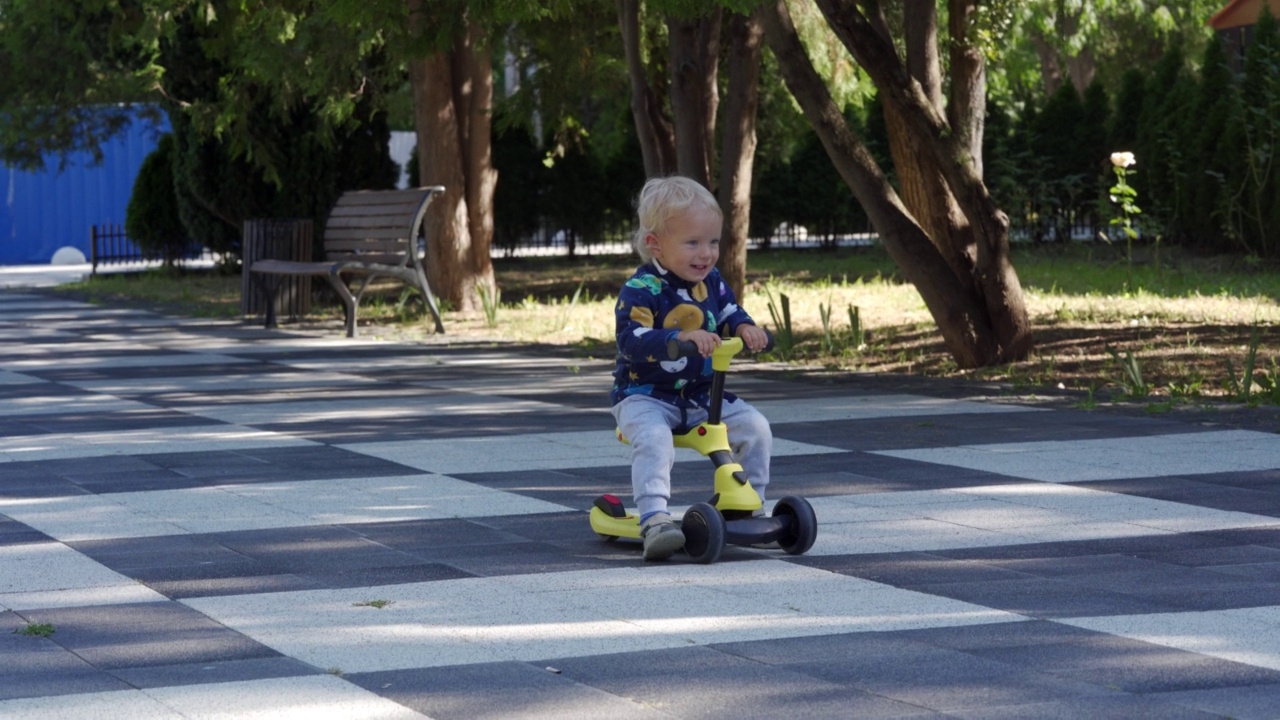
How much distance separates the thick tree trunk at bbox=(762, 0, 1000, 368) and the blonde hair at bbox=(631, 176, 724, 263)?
513cm

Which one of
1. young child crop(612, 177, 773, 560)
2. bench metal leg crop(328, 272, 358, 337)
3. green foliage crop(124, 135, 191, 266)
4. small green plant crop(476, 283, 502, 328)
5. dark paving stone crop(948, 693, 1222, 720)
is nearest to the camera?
dark paving stone crop(948, 693, 1222, 720)

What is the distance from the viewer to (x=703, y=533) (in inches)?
202

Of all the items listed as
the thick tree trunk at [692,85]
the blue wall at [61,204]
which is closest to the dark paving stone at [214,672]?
the thick tree trunk at [692,85]

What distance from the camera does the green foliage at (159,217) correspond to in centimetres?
2500

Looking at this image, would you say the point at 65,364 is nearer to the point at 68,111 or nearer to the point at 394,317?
the point at 394,317

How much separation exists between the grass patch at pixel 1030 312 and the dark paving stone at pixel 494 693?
5554 millimetres

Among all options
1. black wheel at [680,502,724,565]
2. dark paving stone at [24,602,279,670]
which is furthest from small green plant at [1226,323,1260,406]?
dark paving stone at [24,602,279,670]

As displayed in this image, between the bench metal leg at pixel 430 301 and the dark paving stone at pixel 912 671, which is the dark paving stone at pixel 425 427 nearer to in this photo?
the dark paving stone at pixel 912 671

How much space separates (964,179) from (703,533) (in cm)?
584

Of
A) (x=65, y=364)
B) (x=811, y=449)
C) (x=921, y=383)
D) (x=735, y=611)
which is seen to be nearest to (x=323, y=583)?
(x=735, y=611)

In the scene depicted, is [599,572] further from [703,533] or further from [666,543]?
[703,533]

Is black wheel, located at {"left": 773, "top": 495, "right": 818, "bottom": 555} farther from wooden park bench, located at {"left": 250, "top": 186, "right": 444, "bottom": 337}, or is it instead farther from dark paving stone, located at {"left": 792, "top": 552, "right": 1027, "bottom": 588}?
wooden park bench, located at {"left": 250, "top": 186, "right": 444, "bottom": 337}

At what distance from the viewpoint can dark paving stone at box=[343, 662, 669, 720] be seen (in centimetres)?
359

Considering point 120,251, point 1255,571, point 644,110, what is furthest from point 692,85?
point 120,251
